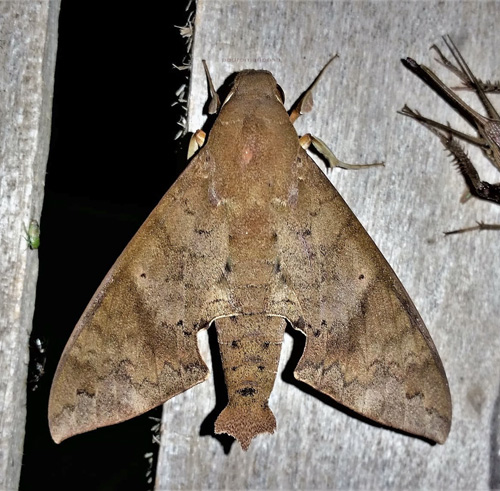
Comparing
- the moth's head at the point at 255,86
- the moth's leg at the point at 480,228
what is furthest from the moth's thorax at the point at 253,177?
the moth's leg at the point at 480,228

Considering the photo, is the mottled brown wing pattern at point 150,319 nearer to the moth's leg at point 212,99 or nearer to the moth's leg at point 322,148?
the moth's leg at point 212,99

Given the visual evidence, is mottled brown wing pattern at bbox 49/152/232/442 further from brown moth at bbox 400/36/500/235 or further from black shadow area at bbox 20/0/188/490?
black shadow area at bbox 20/0/188/490

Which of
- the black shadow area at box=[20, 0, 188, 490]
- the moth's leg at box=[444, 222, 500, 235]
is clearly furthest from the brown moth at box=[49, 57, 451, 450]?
the black shadow area at box=[20, 0, 188, 490]

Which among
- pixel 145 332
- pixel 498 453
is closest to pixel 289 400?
pixel 145 332

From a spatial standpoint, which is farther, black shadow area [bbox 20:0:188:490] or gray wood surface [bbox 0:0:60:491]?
black shadow area [bbox 20:0:188:490]

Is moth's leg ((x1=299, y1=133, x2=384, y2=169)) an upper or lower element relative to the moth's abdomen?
upper

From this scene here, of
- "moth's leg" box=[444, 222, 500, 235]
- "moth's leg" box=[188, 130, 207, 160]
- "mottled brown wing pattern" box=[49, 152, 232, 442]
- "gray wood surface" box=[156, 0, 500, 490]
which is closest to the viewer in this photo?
"mottled brown wing pattern" box=[49, 152, 232, 442]

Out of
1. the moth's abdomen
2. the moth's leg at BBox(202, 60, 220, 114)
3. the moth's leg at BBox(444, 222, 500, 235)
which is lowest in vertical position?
the moth's abdomen
